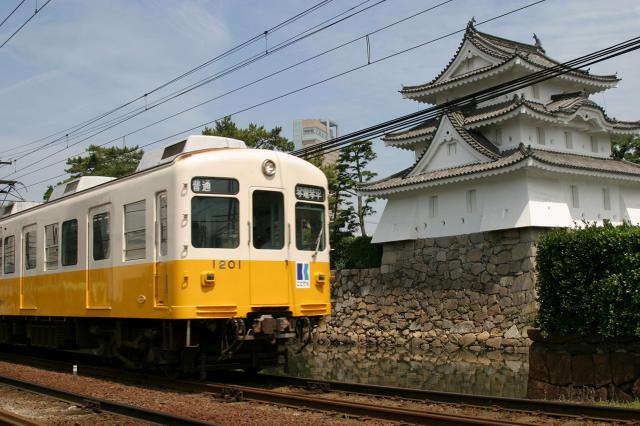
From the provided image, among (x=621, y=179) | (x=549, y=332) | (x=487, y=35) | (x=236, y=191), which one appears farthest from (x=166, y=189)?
(x=487, y=35)

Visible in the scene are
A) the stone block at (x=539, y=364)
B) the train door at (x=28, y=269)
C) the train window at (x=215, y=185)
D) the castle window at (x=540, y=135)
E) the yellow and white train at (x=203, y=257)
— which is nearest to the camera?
the yellow and white train at (x=203, y=257)

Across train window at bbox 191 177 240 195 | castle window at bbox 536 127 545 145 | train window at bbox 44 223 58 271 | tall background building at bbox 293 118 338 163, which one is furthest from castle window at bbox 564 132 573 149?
tall background building at bbox 293 118 338 163

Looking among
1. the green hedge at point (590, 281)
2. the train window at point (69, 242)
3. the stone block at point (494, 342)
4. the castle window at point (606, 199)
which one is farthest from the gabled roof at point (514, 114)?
the train window at point (69, 242)

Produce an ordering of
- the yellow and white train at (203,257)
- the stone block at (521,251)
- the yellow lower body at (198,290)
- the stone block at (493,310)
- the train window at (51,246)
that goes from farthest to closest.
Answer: the stone block at (493,310), the stone block at (521,251), the train window at (51,246), the yellow and white train at (203,257), the yellow lower body at (198,290)

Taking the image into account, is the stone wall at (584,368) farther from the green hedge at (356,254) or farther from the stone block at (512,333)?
the green hedge at (356,254)

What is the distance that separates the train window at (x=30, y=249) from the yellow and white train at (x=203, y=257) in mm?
2126

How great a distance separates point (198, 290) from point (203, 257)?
452 mm

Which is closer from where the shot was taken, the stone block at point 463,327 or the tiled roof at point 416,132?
the stone block at point 463,327

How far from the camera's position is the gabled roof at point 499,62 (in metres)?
25.1

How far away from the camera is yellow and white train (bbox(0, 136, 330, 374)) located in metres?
9.72

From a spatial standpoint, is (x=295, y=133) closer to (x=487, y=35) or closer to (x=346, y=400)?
(x=487, y=35)

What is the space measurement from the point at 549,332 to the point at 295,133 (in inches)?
4116

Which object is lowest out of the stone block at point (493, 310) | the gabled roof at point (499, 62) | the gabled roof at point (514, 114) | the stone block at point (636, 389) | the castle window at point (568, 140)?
the stone block at point (636, 389)

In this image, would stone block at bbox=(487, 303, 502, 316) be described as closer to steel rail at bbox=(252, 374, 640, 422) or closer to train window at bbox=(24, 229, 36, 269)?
steel rail at bbox=(252, 374, 640, 422)
